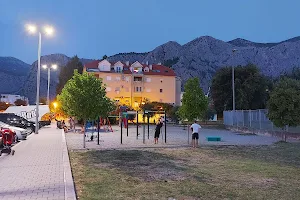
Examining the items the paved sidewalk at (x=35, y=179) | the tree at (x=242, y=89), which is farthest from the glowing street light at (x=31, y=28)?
the tree at (x=242, y=89)

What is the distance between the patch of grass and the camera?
27.2 ft

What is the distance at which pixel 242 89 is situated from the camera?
59812 mm

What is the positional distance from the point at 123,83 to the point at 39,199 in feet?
265

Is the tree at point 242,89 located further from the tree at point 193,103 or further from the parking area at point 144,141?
the tree at point 193,103

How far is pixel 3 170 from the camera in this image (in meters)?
11.5

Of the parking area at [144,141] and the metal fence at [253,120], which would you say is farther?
the metal fence at [253,120]

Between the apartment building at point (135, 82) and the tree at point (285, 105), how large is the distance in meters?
59.1

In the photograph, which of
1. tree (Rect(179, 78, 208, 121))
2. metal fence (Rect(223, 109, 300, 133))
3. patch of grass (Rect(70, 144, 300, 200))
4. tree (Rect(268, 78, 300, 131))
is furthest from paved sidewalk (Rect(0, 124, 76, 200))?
metal fence (Rect(223, 109, 300, 133))

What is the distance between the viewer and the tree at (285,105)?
2589 centimetres

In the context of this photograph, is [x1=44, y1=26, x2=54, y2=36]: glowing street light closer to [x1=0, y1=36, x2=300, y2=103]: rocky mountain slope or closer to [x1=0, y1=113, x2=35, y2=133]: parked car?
[x1=0, y1=113, x2=35, y2=133]: parked car

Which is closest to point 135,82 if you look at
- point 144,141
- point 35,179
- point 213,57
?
point 144,141

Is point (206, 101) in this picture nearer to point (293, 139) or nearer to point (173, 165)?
point (293, 139)

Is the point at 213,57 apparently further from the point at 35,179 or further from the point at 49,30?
the point at 35,179

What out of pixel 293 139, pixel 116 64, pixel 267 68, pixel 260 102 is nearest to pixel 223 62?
pixel 267 68
